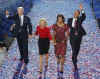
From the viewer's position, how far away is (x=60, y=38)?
6539mm

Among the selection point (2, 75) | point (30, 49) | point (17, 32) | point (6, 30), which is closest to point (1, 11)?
point (6, 30)

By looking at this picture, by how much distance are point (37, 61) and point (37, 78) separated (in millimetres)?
1408

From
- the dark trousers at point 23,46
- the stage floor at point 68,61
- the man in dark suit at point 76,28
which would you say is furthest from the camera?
the dark trousers at point 23,46

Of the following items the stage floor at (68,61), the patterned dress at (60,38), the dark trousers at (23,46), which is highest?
the patterned dress at (60,38)

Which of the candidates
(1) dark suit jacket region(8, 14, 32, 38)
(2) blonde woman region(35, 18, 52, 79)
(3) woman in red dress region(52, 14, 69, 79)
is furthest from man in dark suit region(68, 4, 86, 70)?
(1) dark suit jacket region(8, 14, 32, 38)

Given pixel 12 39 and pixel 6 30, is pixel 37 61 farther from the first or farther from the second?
pixel 6 30

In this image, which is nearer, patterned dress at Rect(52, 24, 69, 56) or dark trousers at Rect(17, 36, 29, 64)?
patterned dress at Rect(52, 24, 69, 56)

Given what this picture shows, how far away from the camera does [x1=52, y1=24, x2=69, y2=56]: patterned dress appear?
6465 mm

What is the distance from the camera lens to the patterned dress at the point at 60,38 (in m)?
6.46

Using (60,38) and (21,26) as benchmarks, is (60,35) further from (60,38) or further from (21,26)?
(21,26)

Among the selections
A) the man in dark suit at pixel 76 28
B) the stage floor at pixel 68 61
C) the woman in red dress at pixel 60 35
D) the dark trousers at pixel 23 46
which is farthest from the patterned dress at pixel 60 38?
the dark trousers at pixel 23 46

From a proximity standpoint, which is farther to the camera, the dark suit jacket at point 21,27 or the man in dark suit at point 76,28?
the dark suit jacket at point 21,27

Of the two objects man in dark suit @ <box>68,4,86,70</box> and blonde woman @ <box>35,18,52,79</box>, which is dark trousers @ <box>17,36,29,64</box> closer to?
blonde woman @ <box>35,18,52,79</box>

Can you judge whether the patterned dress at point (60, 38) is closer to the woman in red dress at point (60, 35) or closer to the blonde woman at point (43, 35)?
the woman in red dress at point (60, 35)
